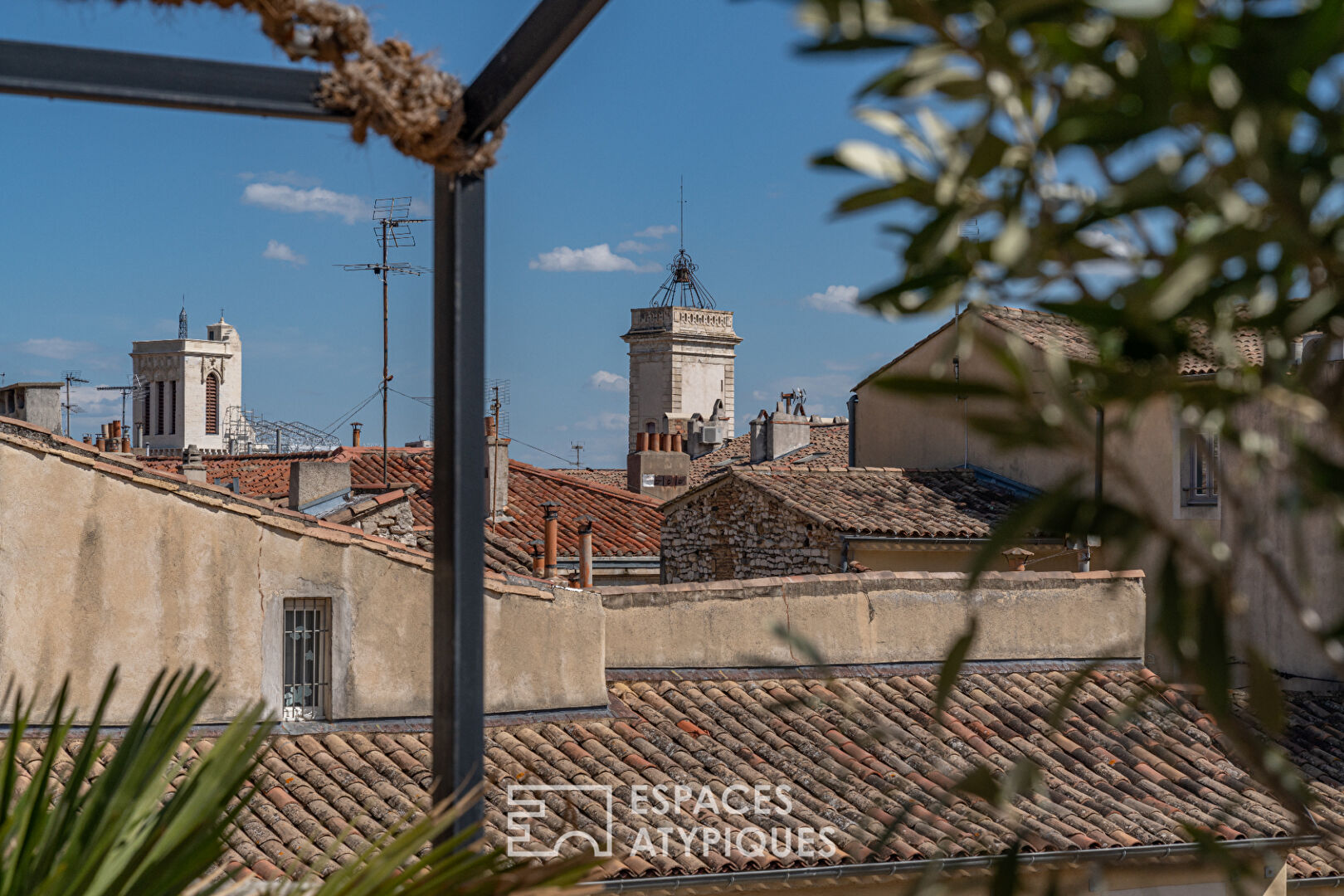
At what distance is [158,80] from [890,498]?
39.6 feet

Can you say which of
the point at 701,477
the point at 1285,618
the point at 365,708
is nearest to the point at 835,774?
the point at 365,708

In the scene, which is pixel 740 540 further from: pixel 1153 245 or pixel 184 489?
pixel 1153 245

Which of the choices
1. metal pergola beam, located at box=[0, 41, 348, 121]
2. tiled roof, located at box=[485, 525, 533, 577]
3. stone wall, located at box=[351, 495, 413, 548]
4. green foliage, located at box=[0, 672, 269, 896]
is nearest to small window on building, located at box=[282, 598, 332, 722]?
tiled roof, located at box=[485, 525, 533, 577]

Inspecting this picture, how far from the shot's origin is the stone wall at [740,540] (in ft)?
41.8

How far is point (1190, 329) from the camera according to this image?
0.74 m

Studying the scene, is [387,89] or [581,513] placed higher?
[387,89]

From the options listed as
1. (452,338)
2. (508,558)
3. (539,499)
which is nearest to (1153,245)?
(452,338)

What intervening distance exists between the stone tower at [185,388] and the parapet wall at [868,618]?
46344 millimetres

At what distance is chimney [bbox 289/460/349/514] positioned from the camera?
1363 centimetres

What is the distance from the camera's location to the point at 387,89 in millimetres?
1773

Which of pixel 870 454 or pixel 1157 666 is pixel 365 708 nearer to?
pixel 1157 666

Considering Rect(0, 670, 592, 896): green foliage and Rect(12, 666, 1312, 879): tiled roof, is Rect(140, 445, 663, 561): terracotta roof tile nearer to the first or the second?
Rect(12, 666, 1312, 879): tiled roof

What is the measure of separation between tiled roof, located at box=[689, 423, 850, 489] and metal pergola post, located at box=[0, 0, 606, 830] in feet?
57.5

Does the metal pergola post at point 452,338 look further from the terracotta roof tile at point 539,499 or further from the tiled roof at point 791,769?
the terracotta roof tile at point 539,499
